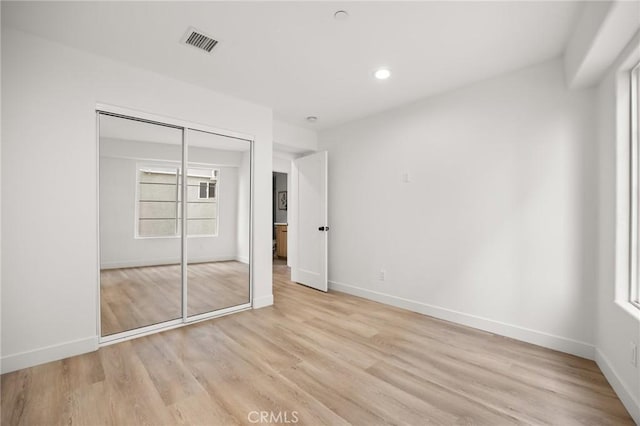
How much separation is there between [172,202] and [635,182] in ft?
13.1

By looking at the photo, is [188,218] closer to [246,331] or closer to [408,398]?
[246,331]

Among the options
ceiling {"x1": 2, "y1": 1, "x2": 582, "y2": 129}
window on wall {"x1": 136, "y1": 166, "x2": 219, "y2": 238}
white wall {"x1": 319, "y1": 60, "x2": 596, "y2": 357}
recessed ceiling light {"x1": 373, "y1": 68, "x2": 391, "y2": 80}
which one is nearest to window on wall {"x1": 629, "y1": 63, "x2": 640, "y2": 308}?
white wall {"x1": 319, "y1": 60, "x2": 596, "y2": 357}

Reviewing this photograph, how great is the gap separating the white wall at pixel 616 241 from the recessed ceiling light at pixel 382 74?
1.71 m

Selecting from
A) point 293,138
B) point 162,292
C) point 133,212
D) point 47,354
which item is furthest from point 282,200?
point 47,354

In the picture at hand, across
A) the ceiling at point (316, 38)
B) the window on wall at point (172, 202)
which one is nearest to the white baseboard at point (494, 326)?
the window on wall at point (172, 202)

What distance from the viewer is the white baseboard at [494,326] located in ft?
8.18

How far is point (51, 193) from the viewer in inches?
92.9

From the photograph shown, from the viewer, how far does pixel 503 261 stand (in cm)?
290

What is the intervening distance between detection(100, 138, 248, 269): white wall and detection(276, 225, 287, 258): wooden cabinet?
4.24 m

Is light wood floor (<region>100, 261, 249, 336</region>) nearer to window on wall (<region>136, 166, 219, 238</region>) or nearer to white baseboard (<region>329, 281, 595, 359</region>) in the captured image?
window on wall (<region>136, 166, 219, 238</region>)

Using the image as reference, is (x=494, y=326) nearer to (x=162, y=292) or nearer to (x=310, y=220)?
(x=310, y=220)

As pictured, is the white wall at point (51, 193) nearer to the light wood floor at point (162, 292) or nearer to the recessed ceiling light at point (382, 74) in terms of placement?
the light wood floor at point (162, 292)

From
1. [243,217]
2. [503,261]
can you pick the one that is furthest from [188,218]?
[503,261]

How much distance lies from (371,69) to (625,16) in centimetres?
177
